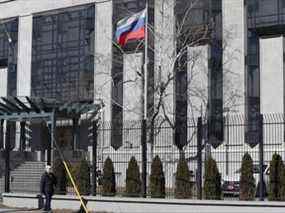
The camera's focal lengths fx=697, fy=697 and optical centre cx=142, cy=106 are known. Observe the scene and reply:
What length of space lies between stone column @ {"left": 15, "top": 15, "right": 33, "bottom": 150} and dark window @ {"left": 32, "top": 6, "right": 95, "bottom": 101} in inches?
25.1

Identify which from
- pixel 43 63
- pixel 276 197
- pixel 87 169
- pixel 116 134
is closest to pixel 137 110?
pixel 43 63

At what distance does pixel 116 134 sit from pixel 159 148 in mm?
7813

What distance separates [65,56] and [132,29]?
14.5 metres

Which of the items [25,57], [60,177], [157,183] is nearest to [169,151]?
[60,177]

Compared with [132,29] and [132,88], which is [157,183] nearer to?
[132,29]

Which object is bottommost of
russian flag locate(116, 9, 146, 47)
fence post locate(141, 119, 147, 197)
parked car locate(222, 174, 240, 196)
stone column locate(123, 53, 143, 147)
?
parked car locate(222, 174, 240, 196)

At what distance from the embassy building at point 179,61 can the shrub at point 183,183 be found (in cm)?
1210

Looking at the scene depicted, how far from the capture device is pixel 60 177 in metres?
26.1

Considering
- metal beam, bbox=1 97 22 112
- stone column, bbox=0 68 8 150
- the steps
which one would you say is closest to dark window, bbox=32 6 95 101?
stone column, bbox=0 68 8 150

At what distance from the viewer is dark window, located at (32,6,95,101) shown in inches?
1837

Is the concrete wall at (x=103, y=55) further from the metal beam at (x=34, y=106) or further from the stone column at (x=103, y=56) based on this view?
the metal beam at (x=34, y=106)

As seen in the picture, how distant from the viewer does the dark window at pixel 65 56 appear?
46.7 metres

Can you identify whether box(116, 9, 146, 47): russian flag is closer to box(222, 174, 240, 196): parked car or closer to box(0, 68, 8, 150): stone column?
box(222, 174, 240, 196): parked car

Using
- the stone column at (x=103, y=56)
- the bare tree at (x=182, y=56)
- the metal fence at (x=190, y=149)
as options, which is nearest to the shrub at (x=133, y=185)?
the metal fence at (x=190, y=149)
